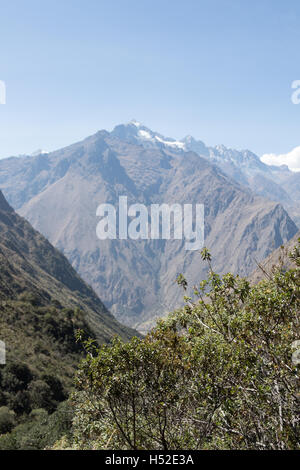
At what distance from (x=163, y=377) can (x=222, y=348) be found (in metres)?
2.99

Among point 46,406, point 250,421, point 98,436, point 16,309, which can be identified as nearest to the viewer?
point 250,421

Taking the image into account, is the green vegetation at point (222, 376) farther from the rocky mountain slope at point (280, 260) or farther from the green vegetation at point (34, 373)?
the green vegetation at point (34, 373)

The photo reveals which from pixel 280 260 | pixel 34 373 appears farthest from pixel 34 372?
pixel 280 260

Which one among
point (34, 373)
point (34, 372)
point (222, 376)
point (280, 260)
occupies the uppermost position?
point (280, 260)

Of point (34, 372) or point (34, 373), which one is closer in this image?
Answer: point (34, 373)

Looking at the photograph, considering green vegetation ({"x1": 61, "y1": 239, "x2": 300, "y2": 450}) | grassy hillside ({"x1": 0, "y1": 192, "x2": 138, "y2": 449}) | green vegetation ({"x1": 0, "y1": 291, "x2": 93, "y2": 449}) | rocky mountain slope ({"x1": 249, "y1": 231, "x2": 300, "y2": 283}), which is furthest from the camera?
grassy hillside ({"x1": 0, "y1": 192, "x2": 138, "y2": 449})

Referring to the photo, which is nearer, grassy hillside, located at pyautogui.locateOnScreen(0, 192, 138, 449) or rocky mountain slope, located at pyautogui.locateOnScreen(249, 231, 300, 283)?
rocky mountain slope, located at pyautogui.locateOnScreen(249, 231, 300, 283)

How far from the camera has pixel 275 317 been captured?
47.4ft

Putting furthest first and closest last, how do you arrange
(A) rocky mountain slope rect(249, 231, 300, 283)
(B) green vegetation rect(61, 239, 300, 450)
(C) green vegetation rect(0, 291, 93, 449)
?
(C) green vegetation rect(0, 291, 93, 449), (A) rocky mountain slope rect(249, 231, 300, 283), (B) green vegetation rect(61, 239, 300, 450)

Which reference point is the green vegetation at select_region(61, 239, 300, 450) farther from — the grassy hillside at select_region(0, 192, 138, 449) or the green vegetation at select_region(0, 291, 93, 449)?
the green vegetation at select_region(0, 291, 93, 449)

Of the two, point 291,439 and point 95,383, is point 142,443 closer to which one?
point 95,383

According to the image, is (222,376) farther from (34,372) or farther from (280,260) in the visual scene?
(34,372)

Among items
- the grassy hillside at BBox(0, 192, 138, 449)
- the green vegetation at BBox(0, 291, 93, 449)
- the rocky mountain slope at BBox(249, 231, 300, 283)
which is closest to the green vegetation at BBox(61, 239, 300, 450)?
the rocky mountain slope at BBox(249, 231, 300, 283)
